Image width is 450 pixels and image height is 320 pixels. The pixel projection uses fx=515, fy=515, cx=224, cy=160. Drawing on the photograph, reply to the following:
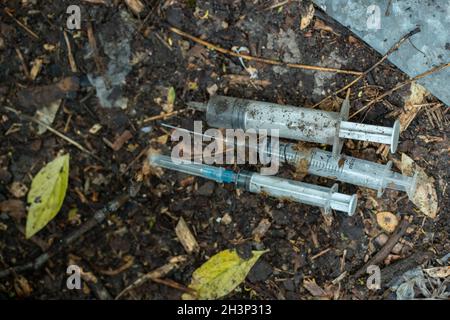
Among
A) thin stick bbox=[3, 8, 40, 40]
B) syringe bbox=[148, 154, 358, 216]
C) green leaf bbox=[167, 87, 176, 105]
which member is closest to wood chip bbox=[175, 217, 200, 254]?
syringe bbox=[148, 154, 358, 216]

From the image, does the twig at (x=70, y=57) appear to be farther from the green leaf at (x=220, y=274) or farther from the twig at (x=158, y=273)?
the green leaf at (x=220, y=274)

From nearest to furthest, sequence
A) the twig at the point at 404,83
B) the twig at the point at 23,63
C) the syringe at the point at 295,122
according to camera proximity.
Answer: the syringe at the point at 295,122, the twig at the point at 404,83, the twig at the point at 23,63

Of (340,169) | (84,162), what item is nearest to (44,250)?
(84,162)

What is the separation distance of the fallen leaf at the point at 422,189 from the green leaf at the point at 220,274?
87 cm

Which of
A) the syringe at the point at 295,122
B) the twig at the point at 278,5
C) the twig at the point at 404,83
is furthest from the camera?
the twig at the point at 278,5

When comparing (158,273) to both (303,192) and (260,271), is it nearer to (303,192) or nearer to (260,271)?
(260,271)

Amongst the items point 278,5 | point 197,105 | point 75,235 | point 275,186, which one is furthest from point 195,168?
point 278,5

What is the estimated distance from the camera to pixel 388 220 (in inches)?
108

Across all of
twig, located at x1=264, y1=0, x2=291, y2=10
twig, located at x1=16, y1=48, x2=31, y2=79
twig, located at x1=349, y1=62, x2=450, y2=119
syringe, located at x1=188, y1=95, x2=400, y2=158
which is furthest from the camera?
twig, located at x1=16, y1=48, x2=31, y2=79

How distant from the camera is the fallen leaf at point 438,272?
2705 mm

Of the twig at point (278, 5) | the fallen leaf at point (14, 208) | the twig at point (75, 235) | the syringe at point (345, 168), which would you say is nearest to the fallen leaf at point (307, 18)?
the twig at point (278, 5)

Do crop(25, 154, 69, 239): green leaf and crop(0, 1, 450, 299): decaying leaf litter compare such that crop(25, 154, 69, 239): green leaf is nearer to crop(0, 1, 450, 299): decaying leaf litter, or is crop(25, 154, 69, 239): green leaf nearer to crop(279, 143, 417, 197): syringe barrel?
crop(0, 1, 450, 299): decaying leaf litter

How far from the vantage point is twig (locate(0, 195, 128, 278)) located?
9.39ft

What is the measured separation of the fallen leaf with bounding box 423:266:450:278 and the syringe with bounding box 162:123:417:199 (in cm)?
41
